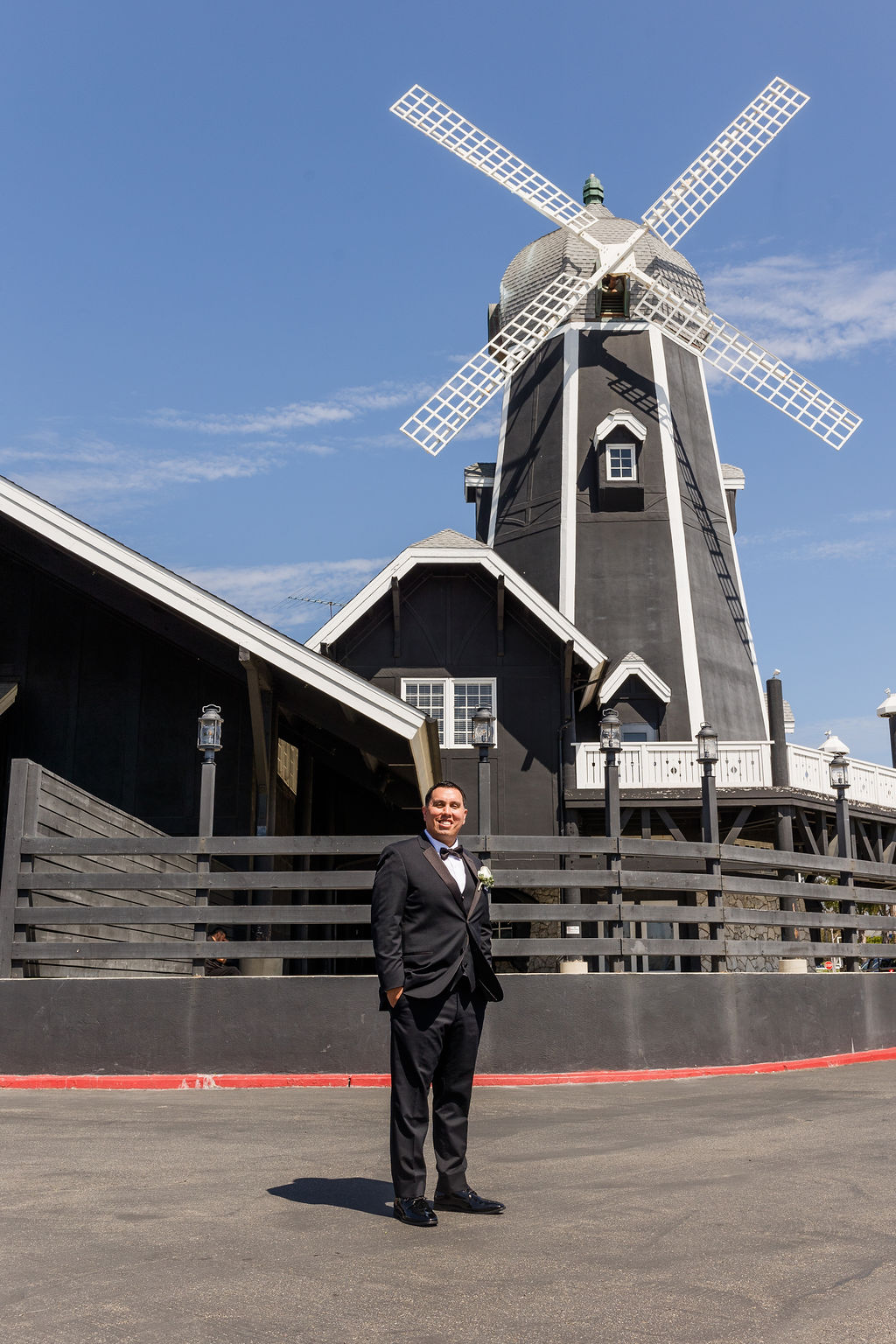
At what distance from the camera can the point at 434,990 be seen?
5219 millimetres

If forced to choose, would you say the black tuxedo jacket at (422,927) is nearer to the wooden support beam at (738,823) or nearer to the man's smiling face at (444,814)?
the man's smiling face at (444,814)

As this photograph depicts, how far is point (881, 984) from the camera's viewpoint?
14047mm

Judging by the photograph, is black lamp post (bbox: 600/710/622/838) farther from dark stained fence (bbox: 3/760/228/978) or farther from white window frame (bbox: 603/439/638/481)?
white window frame (bbox: 603/439/638/481)

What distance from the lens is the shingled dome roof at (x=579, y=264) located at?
100 feet

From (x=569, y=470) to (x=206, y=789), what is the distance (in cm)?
1767

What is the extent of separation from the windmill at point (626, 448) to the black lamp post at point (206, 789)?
45.8ft

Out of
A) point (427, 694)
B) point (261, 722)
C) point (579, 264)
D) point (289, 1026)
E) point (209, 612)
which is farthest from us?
point (579, 264)

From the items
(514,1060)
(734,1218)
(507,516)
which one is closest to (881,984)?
(514,1060)

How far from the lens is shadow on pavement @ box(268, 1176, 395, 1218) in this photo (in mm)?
5152

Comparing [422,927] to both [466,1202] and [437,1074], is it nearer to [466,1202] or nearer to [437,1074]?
[437,1074]

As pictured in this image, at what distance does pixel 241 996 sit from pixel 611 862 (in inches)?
150

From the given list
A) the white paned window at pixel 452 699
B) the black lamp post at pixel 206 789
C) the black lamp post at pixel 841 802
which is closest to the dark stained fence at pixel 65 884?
the black lamp post at pixel 206 789

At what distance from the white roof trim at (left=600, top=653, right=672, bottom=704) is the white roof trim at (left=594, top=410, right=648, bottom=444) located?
5.60 m

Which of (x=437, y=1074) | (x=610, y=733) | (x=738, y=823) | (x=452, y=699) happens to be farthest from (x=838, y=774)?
(x=437, y=1074)
